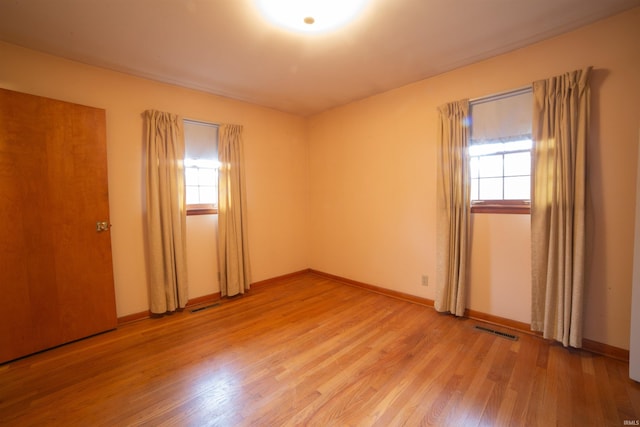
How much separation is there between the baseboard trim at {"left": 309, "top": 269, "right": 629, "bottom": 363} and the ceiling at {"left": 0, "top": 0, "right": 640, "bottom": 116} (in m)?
2.67

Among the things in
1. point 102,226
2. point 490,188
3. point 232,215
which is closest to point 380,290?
point 490,188

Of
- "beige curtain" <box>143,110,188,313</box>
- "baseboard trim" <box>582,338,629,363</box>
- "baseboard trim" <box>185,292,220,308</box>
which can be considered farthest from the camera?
"baseboard trim" <box>185,292,220,308</box>

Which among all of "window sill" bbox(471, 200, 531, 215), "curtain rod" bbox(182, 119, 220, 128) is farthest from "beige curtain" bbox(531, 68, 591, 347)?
"curtain rod" bbox(182, 119, 220, 128)

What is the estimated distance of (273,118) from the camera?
414 cm

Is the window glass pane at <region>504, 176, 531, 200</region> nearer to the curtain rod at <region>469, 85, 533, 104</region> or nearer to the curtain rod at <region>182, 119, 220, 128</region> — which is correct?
the curtain rod at <region>469, 85, 533, 104</region>

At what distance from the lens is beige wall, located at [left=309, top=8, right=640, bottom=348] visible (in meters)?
2.05

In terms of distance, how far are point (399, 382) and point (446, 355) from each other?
0.59 meters

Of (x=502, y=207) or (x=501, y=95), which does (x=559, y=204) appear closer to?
(x=502, y=207)

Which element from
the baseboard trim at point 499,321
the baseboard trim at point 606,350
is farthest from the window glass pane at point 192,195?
the baseboard trim at point 606,350

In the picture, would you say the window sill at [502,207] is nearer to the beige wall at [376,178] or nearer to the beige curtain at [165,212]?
the beige wall at [376,178]

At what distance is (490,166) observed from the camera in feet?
8.91

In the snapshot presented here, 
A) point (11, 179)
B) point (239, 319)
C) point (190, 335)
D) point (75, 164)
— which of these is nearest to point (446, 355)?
point (239, 319)

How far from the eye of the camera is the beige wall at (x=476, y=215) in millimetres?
2051

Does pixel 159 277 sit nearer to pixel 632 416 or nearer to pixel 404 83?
pixel 404 83
